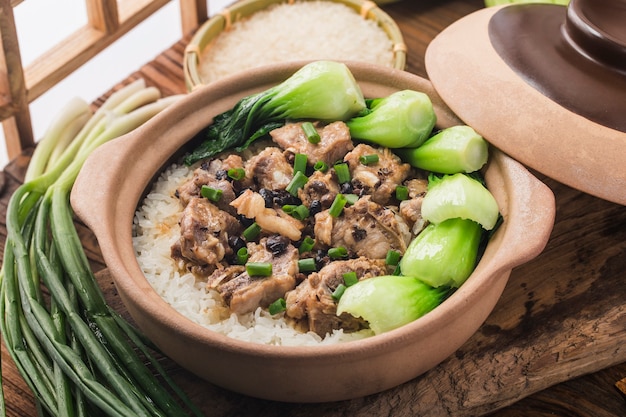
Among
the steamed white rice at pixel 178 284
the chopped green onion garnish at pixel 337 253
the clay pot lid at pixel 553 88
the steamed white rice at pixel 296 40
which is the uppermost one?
the clay pot lid at pixel 553 88

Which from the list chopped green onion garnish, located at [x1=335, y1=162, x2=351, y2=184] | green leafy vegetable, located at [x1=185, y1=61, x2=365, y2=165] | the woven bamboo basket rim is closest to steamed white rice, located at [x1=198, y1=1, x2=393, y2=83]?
the woven bamboo basket rim

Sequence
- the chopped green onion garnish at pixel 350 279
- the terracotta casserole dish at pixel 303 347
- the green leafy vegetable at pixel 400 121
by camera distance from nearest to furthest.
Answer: the terracotta casserole dish at pixel 303 347, the chopped green onion garnish at pixel 350 279, the green leafy vegetable at pixel 400 121

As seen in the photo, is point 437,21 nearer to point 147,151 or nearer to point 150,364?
point 147,151

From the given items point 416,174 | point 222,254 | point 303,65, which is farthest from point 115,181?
point 416,174

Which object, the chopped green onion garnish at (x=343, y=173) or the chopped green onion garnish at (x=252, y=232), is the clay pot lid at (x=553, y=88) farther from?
the chopped green onion garnish at (x=252, y=232)

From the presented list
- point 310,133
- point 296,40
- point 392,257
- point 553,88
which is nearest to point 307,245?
point 392,257

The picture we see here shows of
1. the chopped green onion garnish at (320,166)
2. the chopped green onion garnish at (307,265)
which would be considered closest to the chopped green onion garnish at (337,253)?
the chopped green onion garnish at (307,265)
